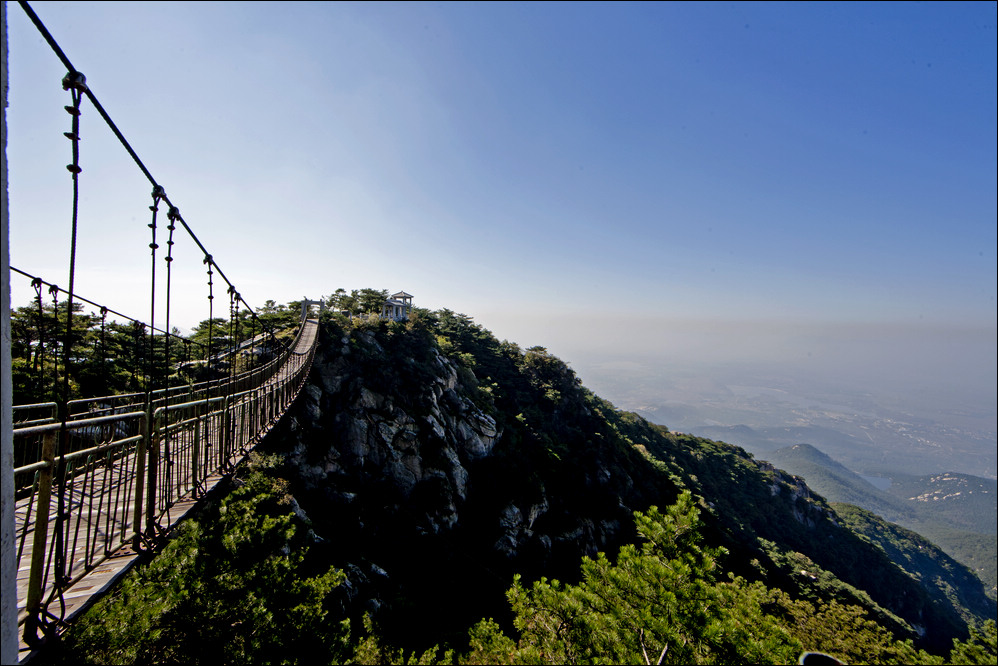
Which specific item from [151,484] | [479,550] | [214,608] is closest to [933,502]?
[479,550]

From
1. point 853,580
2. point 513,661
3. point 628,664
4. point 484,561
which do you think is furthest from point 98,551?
point 853,580

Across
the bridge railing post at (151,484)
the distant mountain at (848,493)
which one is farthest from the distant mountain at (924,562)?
the bridge railing post at (151,484)

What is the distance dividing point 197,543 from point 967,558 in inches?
5908

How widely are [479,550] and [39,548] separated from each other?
60.5ft

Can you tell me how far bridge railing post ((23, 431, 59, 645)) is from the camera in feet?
6.56

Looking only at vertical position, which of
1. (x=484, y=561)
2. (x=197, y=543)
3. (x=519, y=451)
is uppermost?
(x=197, y=543)

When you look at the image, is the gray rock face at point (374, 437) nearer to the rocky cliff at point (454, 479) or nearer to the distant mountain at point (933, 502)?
the rocky cliff at point (454, 479)

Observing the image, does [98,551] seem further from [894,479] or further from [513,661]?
[894,479]

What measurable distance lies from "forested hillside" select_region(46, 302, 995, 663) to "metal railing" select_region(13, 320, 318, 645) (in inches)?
118

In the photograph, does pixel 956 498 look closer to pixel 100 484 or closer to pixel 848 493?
pixel 848 493

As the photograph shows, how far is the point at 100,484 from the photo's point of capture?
421cm

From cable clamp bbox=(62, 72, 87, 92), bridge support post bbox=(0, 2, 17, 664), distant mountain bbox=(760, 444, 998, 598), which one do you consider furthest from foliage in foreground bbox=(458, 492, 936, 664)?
distant mountain bbox=(760, 444, 998, 598)

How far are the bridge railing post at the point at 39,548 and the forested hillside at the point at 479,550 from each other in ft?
15.3

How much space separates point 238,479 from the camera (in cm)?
1116
